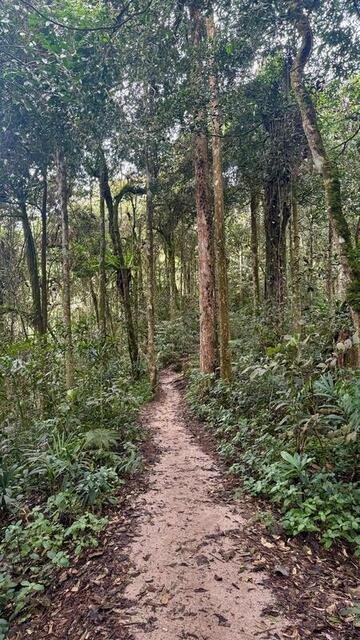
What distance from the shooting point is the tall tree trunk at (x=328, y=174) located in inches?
190

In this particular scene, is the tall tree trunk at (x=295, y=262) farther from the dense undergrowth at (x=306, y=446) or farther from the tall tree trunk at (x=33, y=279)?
the tall tree trunk at (x=33, y=279)

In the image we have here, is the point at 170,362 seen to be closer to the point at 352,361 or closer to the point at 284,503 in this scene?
the point at 352,361

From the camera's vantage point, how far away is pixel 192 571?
341 centimetres

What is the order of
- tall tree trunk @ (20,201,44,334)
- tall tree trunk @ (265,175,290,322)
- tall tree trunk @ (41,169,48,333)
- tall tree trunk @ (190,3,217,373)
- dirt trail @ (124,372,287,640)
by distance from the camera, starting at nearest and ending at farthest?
dirt trail @ (124,372,287,640), tall tree trunk @ (190,3,217,373), tall tree trunk @ (41,169,48,333), tall tree trunk @ (20,201,44,334), tall tree trunk @ (265,175,290,322)

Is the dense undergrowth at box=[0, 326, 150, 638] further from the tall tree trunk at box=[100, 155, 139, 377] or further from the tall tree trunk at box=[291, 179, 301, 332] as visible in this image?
the tall tree trunk at box=[291, 179, 301, 332]

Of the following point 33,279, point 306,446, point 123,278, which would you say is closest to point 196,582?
point 306,446

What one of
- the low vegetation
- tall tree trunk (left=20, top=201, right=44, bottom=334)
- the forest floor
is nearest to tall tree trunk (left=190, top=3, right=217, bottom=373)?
the low vegetation

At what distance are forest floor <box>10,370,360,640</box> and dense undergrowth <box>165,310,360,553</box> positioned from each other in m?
0.29

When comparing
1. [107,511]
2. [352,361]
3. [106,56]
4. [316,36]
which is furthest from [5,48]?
[352,361]

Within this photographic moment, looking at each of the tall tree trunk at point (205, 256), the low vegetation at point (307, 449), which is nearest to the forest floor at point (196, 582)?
the low vegetation at point (307, 449)

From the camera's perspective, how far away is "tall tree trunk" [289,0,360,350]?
4.83 metres

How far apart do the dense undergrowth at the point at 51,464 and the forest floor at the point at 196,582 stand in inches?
10.7

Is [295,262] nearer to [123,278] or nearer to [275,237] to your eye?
[275,237]

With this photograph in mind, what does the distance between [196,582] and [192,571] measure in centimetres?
15
